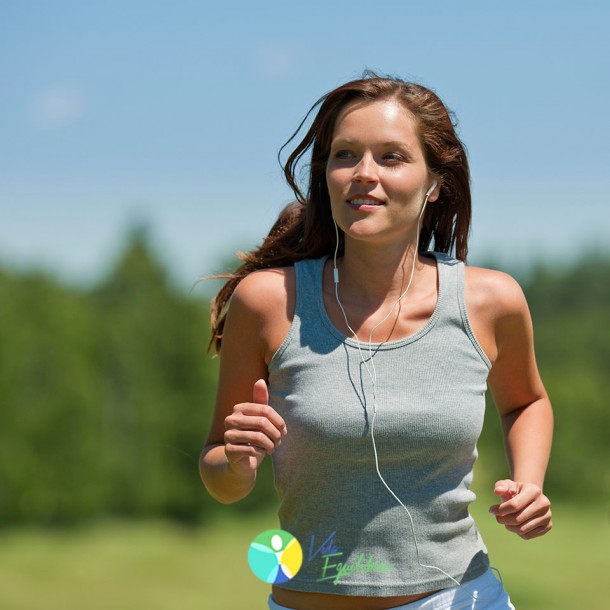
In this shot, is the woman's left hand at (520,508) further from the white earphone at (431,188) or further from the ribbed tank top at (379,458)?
the white earphone at (431,188)

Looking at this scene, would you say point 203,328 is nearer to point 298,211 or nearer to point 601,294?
point 601,294

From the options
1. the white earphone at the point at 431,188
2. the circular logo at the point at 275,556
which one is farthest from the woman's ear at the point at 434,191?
the circular logo at the point at 275,556

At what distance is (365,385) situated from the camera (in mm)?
2178

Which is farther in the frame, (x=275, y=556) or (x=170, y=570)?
(x=170, y=570)

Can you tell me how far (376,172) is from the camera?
2.27m

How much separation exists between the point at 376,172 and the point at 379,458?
2.17ft

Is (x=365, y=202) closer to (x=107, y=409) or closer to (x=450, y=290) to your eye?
(x=450, y=290)

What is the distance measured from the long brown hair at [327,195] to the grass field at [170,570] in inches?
499

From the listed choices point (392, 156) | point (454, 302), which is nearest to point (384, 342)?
point (454, 302)

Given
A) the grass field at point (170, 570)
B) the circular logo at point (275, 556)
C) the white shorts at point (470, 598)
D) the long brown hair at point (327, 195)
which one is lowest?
the grass field at point (170, 570)

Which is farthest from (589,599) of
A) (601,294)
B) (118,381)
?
(118,381)

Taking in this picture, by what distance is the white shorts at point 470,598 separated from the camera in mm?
2176

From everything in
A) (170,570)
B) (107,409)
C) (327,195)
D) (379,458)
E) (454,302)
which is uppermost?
(327,195)

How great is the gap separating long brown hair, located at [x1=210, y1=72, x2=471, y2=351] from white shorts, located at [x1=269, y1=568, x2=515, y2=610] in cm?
85
